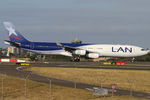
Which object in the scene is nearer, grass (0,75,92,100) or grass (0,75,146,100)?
grass (0,75,146,100)

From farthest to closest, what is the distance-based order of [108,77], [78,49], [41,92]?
[78,49]
[108,77]
[41,92]

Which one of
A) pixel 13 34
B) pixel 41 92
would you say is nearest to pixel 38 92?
pixel 41 92

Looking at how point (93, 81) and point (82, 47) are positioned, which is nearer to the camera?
point (93, 81)

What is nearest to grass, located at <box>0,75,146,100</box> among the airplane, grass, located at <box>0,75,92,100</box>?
grass, located at <box>0,75,92,100</box>

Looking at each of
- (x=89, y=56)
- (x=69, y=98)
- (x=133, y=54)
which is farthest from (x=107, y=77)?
(x=133, y=54)

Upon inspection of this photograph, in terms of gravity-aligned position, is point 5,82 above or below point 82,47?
below

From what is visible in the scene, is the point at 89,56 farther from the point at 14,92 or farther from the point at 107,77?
the point at 14,92

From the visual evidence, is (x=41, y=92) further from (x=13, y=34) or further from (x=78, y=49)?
(x=13, y=34)

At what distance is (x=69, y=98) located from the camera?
917 inches

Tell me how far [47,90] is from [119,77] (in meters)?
14.0

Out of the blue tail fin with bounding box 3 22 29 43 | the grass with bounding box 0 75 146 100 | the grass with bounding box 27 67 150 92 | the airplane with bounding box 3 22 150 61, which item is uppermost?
the blue tail fin with bounding box 3 22 29 43

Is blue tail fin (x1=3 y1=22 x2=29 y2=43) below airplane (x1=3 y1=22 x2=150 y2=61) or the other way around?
the other way around

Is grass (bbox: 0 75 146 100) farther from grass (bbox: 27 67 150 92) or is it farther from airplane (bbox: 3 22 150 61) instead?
airplane (bbox: 3 22 150 61)

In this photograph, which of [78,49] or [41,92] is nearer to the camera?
[41,92]
